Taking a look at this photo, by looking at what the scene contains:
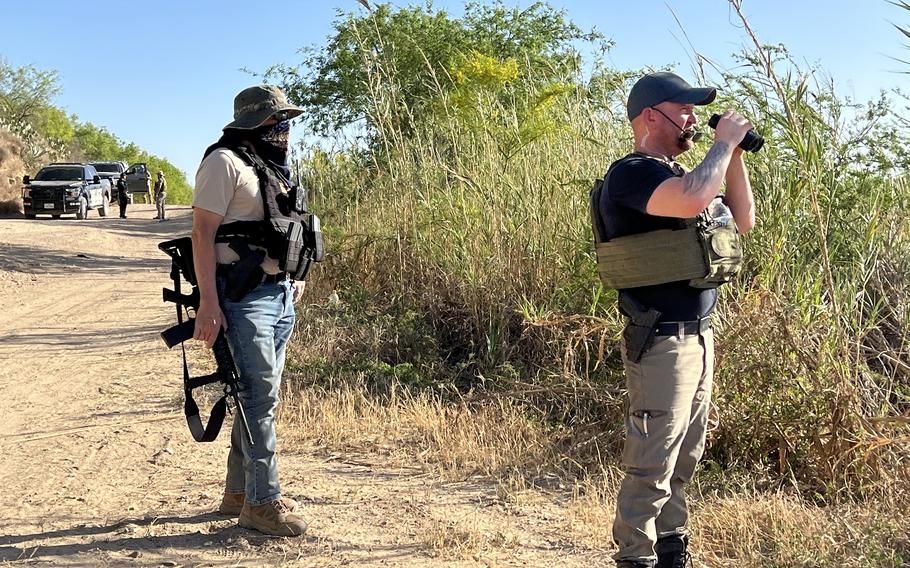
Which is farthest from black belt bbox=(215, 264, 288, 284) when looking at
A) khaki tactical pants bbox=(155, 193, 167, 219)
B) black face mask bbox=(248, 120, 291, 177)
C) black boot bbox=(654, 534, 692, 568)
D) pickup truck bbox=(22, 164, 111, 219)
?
pickup truck bbox=(22, 164, 111, 219)

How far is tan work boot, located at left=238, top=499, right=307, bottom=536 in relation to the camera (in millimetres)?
3629

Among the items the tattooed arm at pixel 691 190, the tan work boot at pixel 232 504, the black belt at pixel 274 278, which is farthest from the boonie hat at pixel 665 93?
the tan work boot at pixel 232 504

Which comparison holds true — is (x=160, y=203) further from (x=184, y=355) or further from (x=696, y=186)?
(x=696, y=186)

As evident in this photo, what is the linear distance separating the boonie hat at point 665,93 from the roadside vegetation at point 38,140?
1142 inches

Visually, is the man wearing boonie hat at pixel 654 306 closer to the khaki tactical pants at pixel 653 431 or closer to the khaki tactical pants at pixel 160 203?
the khaki tactical pants at pixel 653 431

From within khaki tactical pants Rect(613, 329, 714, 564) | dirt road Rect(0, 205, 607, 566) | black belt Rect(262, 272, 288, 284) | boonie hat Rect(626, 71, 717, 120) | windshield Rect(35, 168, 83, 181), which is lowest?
dirt road Rect(0, 205, 607, 566)

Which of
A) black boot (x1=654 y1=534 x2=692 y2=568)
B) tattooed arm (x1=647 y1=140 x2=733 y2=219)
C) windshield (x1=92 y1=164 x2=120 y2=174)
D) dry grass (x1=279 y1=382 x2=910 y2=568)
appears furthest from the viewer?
windshield (x1=92 y1=164 x2=120 y2=174)

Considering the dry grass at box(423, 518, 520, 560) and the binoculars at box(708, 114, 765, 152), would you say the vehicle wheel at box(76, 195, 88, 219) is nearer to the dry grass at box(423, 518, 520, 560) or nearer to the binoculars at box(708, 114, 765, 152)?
the dry grass at box(423, 518, 520, 560)

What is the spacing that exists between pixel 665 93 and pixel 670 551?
1.56 meters

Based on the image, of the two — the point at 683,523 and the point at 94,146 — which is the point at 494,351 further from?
the point at 94,146

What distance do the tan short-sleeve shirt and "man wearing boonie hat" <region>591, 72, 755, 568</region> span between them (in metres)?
1.41

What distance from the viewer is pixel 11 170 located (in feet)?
97.3

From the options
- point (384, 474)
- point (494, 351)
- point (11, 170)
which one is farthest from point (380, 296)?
point (11, 170)

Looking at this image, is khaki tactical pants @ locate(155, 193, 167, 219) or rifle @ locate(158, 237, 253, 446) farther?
khaki tactical pants @ locate(155, 193, 167, 219)
